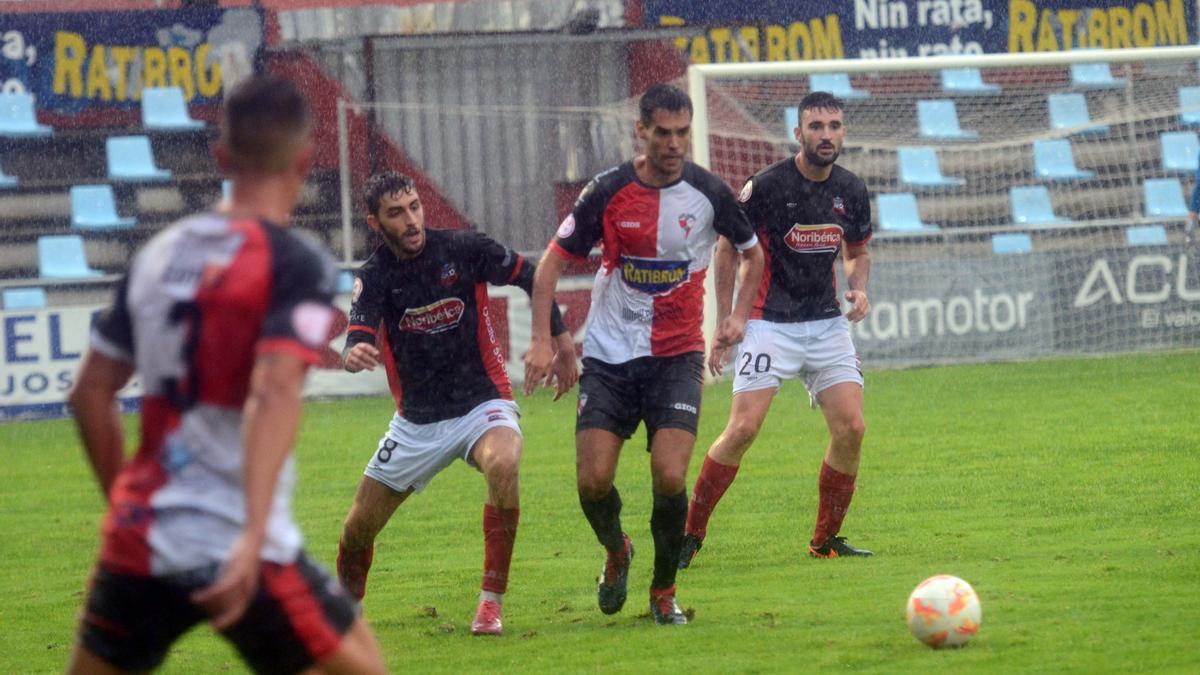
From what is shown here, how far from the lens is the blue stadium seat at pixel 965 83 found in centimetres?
2011

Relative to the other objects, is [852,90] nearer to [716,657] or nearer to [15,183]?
[15,183]

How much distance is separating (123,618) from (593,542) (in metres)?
5.49

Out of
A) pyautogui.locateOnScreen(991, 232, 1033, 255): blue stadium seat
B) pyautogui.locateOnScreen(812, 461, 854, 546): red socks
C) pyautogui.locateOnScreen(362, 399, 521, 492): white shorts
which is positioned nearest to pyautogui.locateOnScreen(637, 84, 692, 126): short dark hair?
pyautogui.locateOnScreen(362, 399, 521, 492): white shorts

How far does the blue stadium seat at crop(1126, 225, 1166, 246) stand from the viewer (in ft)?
57.8

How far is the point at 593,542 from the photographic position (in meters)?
8.72

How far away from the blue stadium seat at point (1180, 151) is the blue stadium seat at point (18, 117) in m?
12.7

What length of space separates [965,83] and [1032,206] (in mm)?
2756

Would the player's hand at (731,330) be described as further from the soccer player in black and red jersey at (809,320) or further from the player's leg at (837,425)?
the player's leg at (837,425)

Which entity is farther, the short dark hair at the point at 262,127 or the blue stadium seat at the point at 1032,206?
the blue stadium seat at the point at 1032,206

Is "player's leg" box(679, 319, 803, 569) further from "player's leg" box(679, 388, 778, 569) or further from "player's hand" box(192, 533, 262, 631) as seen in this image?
"player's hand" box(192, 533, 262, 631)

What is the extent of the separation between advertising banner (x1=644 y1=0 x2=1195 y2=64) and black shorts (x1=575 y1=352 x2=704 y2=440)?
15.3 metres

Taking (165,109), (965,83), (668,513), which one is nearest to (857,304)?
(668,513)

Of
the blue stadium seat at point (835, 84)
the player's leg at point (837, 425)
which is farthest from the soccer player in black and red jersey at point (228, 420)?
the blue stadium seat at point (835, 84)

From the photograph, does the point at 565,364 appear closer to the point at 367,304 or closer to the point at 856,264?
the point at 367,304
